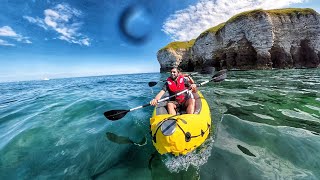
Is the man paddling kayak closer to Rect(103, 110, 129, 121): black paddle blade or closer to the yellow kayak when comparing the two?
Rect(103, 110, 129, 121): black paddle blade

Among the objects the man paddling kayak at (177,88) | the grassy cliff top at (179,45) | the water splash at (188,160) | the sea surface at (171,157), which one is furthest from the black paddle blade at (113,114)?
the grassy cliff top at (179,45)

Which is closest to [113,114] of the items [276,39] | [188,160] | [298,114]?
[188,160]

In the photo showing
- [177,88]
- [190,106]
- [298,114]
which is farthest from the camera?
[177,88]

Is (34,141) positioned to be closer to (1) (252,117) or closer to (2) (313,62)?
(1) (252,117)

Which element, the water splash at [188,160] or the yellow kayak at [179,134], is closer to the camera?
the yellow kayak at [179,134]

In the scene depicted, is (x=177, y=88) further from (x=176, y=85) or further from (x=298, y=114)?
(x=298, y=114)

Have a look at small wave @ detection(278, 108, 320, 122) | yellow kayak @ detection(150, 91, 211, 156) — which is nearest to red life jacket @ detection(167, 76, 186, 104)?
yellow kayak @ detection(150, 91, 211, 156)

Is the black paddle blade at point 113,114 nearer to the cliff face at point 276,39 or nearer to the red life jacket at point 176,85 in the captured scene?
the red life jacket at point 176,85

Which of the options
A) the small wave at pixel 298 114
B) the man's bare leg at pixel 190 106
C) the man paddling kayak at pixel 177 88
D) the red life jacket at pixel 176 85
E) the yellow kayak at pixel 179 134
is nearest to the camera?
the yellow kayak at pixel 179 134

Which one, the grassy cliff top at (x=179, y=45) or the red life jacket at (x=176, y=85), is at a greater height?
the grassy cliff top at (x=179, y=45)

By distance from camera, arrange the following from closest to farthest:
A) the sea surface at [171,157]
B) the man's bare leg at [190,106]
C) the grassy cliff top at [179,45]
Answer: the sea surface at [171,157]
the man's bare leg at [190,106]
the grassy cliff top at [179,45]

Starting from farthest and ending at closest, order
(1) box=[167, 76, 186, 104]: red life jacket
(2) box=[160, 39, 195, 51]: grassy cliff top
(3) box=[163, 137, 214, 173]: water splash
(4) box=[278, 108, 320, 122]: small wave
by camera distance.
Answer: (2) box=[160, 39, 195, 51]: grassy cliff top
(1) box=[167, 76, 186, 104]: red life jacket
(4) box=[278, 108, 320, 122]: small wave
(3) box=[163, 137, 214, 173]: water splash

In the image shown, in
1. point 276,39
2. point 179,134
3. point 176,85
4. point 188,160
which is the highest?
point 276,39

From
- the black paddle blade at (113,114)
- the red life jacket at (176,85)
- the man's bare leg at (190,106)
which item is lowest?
the black paddle blade at (113,114)
